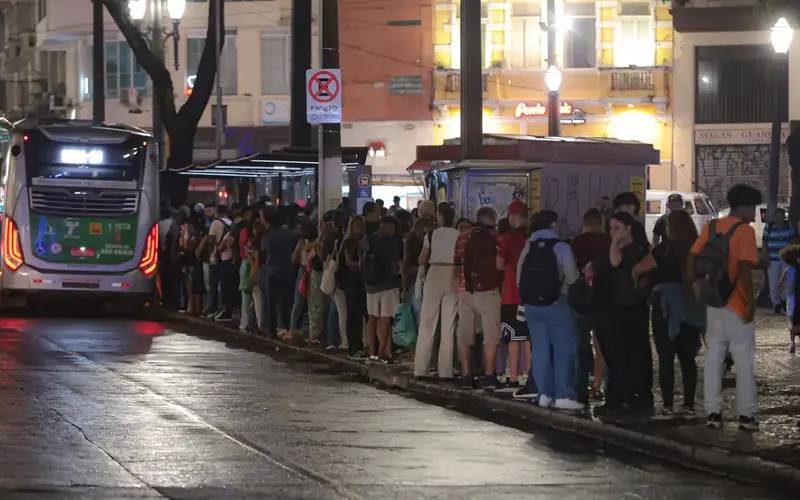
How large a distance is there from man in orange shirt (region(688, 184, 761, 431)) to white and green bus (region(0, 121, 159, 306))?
18.1 metres

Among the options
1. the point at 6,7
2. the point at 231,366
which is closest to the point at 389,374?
the point at 231,366

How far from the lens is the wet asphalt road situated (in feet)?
37.0

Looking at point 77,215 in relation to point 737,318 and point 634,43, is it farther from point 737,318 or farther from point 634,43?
point 634,43

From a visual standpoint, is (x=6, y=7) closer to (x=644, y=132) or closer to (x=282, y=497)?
(x=644, y=132)

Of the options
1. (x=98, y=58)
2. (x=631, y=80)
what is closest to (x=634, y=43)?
(x=631, y=80)

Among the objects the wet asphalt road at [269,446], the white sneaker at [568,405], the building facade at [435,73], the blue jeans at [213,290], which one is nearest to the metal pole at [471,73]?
the wet asphalt road at [269,446]

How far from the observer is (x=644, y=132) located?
5409 centimetres

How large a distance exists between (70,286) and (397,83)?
26.3 metres

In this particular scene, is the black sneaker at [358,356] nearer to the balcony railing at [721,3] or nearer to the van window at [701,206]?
the van window at [701,206]

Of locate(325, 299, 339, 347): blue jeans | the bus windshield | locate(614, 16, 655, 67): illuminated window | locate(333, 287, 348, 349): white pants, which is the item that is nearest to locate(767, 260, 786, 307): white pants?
locate(325, 299, 339, 347): blue jeans

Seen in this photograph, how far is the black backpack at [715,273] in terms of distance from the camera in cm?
1371

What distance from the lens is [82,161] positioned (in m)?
30.9

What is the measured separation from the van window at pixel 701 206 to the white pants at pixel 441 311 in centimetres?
2777

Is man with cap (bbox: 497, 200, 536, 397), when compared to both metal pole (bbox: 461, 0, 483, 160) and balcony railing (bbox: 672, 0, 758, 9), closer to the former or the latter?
metal pole (bbox: 461, 0, 483, 160)
